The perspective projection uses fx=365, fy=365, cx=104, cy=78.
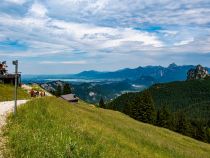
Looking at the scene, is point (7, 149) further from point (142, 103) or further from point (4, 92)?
point (142, 103)

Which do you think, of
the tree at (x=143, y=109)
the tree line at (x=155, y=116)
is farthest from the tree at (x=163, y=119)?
the tree at (x=143, y=109)

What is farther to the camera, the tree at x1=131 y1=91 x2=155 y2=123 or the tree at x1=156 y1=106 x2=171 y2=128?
the tree at x1=156 y1=106 x2=171 y2=128

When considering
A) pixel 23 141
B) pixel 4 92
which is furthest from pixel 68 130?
pixel 4 92

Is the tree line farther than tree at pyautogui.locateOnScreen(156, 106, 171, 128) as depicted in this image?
No

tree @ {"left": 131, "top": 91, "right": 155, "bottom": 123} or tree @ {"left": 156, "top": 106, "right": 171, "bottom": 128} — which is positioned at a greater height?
tree @ {"left": 131, "top": 91, "right": 155, "bottom": 123}

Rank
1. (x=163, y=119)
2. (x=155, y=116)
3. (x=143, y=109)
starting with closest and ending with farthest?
(x=143, y=109) → (x=155, y=116) → (x=163, y=119)

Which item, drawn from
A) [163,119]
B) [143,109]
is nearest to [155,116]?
[163,119]

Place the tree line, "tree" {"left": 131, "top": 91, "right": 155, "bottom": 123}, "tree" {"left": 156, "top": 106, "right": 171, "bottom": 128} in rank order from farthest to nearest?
"tree" {"left": 156, "top": 106, "right": 171, "bottom": 128}, the tree line, "tree" {"left": 131, "top": 91, "right": 155, "bottom": 123}

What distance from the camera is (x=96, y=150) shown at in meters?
21.9

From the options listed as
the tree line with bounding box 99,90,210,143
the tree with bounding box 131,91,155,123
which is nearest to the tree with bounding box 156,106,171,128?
the tree line with bounding box 99,90,210,143

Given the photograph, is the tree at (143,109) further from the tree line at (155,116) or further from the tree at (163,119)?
the tree at (163,119)

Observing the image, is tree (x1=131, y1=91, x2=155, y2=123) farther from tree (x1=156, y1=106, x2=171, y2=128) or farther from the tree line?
tree (x1=156, y1=106, x2=171, y2=128)

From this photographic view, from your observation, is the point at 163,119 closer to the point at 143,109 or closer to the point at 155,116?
the point at 155,116

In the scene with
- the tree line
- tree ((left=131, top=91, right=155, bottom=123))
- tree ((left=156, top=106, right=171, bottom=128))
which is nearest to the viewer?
tree ((left=131, top=91, right=155, bottom=123))
